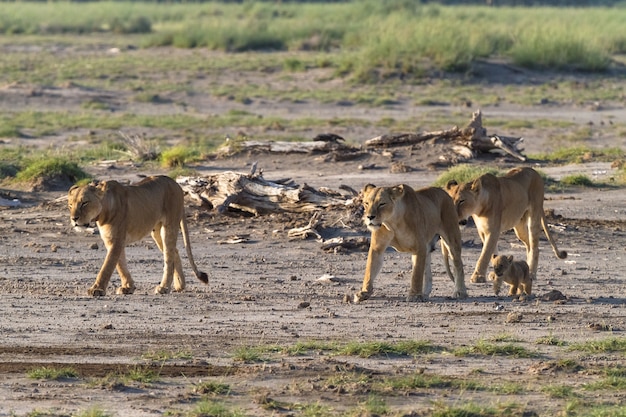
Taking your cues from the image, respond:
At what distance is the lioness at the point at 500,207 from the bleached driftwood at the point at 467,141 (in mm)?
5564

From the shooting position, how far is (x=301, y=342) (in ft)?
28.6

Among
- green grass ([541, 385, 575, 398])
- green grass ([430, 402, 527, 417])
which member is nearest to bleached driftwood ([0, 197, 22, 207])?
green grass ([541, 385, 575, 398])

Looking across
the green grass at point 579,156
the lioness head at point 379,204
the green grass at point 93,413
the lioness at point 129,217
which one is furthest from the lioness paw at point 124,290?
the green grass at point 579,156

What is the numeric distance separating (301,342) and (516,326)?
1.62m

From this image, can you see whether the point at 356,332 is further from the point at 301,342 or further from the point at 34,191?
the point at 34,191

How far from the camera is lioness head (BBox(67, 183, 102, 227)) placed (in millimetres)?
9891

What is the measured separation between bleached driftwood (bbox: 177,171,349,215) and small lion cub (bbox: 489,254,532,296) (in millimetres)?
3503

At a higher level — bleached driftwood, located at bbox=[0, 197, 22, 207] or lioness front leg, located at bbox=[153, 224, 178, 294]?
lioness front leg, located at bbox=[153, 224, 178, 294]

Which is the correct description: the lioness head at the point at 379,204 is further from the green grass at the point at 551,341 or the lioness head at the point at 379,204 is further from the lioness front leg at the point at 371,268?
the green grass at the point at 551,341

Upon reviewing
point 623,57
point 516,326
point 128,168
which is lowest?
point 623,57

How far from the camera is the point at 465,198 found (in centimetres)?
1070

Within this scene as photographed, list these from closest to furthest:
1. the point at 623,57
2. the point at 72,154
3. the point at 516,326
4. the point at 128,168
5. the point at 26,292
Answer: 1. the point at 516,326
2. the point at 26,292
3. the point at 128,168
4. the point at 72,154
5. the point at 623,57

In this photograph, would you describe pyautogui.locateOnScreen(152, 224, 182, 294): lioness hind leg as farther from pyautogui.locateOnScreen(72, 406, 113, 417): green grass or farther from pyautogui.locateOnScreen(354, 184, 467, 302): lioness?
pyautogui.locateOnScreen(72, 406, 113, 417): green grass

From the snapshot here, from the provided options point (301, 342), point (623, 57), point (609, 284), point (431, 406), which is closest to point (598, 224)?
point (609, 284)
